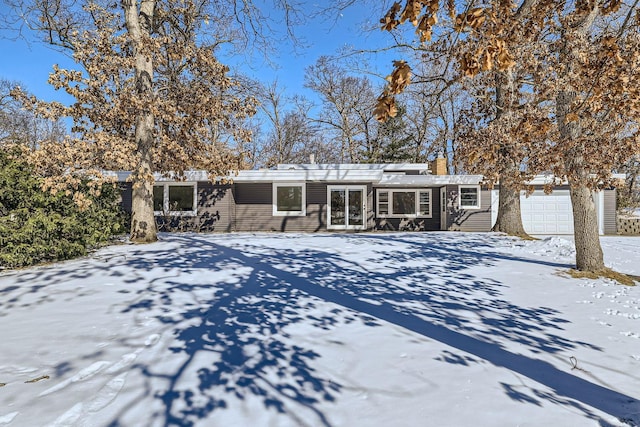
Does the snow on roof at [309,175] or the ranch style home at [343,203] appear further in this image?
the ranch style home at [343,203]

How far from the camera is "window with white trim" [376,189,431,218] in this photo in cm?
1652

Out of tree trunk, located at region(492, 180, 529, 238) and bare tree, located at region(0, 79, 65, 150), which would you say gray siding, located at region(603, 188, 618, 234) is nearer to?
tree trunk, located at region(492, 180, 529, 238)

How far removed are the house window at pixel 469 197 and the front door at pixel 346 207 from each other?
4.72 m

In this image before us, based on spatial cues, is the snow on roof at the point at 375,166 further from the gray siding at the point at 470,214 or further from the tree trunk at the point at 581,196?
the tree trunk at the point at 581,196

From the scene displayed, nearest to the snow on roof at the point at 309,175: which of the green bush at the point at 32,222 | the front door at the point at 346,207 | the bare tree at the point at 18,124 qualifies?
the front door at the point at 346,207

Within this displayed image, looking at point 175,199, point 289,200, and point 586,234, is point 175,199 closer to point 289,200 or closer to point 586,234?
point 289,200

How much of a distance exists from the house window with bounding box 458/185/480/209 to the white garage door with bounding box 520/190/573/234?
2.05 metres

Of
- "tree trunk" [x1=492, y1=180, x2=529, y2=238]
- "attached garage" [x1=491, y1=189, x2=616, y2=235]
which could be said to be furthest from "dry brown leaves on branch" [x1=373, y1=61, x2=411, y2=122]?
"attached garage" [x1=491, y1=189, x2=616, y2=235]

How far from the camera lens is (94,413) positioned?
90.3 inches

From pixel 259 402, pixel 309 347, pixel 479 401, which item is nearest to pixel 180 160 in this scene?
pixel 309 347

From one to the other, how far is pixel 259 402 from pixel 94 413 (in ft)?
3.62

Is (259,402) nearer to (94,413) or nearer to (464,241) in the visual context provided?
(94,413)

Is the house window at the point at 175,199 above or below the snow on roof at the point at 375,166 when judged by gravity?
below

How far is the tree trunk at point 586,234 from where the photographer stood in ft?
21.1
